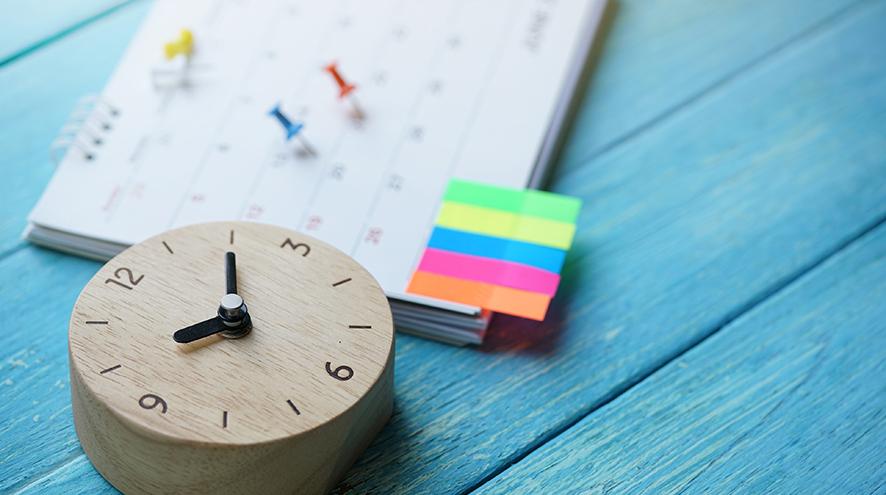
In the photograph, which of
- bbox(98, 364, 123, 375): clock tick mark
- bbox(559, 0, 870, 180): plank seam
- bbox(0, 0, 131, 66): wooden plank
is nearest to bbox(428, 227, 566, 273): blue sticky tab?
bbox(559, 0, 870, 180): plank seam

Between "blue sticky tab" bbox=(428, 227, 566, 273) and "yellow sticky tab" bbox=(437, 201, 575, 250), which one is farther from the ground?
"yellow sticky tab" bbox=(437, 201, 575, 250)

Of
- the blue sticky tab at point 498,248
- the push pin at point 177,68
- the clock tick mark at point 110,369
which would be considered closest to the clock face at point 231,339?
the clock tick mark at point 110,369

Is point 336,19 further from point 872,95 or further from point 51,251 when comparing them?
point 872,95

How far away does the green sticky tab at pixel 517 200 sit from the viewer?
739 millimetres

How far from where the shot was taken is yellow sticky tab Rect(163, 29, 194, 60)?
0.83m

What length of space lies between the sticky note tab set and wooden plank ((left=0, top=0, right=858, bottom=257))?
9 cm

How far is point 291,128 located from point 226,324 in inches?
9.4

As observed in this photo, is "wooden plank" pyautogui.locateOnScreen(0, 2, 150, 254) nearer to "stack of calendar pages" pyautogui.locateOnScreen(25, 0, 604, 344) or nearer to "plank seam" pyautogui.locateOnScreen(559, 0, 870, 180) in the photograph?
"stack of calendar pages" pyautogui.locateOnScreen(25, 0, 604, 344)

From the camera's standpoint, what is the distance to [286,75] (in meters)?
0.84

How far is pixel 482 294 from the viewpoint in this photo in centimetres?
69

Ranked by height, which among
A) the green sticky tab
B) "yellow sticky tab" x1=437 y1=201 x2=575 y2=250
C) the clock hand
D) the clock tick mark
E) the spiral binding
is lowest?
the clock tick mark

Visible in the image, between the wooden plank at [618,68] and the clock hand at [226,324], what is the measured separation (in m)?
0.26

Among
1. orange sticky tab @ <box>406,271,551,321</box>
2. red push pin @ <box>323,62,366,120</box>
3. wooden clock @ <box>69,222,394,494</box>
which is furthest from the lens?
red push pin @ <box>323,62,366,120</box>

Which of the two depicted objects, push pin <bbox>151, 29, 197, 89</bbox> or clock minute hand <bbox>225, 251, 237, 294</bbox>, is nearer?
clock minute hand <bbox>225, 251, 237, 294</bbox>
